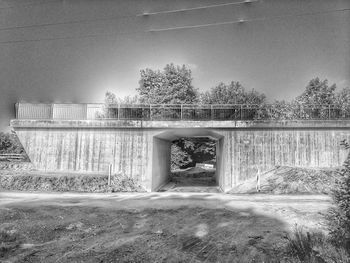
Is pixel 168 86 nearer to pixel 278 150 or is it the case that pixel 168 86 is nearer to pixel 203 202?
pixel 278 150

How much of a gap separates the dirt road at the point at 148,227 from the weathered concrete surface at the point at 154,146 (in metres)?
3.56

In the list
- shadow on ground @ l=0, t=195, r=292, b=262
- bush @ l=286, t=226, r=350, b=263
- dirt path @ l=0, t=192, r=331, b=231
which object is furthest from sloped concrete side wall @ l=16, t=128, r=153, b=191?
bush @ l=286, t=226, r=350, b=263

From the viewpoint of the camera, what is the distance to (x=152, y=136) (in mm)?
15430

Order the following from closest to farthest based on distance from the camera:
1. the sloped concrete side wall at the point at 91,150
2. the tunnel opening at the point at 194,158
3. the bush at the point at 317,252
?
the bush at the point at 317,252
the sloped concrete side wall at the point at 91,150
the tunnel opening at the point at 194,158

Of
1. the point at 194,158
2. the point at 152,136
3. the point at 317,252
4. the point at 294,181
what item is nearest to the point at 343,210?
the point at 317,252

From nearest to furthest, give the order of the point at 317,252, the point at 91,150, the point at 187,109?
the point at 317,252 < the point at 91,150 < the point at 187,109

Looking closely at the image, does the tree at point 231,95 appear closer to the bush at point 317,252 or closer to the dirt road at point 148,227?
the dirt road at point 148,227

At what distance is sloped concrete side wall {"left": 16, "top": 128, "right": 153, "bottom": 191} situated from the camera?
598 inches

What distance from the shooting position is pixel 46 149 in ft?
52.0

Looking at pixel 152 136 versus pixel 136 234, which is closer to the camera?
pixel 136 234

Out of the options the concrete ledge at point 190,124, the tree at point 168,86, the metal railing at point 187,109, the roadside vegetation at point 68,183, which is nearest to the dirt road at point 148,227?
the roadside vegetation at point 68,183

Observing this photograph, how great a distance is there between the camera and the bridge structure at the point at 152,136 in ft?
49.2

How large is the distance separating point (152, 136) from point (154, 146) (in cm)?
86

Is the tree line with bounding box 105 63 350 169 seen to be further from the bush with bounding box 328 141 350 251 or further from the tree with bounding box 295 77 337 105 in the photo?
the bush with bounding box 328 141 350 251
